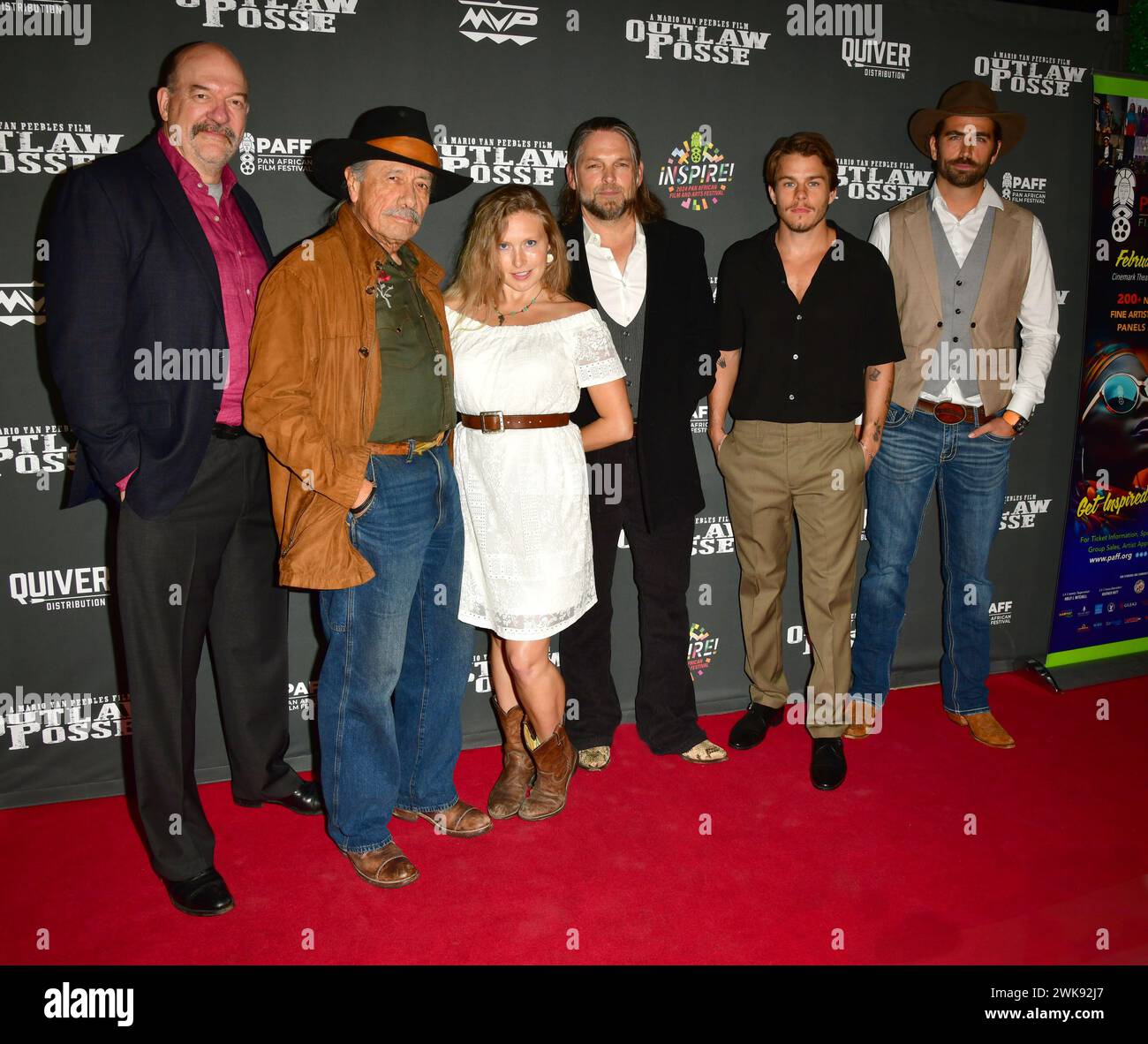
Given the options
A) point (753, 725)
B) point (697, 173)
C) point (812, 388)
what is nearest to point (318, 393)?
point (812, 388)

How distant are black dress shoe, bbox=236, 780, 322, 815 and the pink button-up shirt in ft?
4.54

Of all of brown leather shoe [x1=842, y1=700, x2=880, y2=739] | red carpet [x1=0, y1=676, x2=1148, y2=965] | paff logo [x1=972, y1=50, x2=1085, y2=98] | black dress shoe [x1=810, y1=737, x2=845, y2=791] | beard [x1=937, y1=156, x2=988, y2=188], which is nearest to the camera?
red carpet [x1=0, y1=676, x2=1148, y2=965]

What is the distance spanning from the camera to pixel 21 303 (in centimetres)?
311

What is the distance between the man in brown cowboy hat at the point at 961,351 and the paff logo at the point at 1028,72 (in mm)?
485

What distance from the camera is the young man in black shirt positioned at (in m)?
3.34

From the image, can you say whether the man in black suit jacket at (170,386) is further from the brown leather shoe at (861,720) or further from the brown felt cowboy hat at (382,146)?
the brown leather shoe at (861,720)

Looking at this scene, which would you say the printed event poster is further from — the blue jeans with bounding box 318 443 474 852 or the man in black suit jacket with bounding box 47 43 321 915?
the man in black suit jacket with bounding box 47 43 321 915

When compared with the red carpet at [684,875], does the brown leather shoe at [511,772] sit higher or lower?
higher

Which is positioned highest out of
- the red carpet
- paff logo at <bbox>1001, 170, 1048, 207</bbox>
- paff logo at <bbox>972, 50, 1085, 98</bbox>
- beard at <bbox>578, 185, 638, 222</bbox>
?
paff logo at <bbox>972, 50, 1085, 98</bbox>

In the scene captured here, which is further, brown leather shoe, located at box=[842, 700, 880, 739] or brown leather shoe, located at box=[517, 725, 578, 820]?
brown leather shoe, located at box=[842, 700, 880, 739]

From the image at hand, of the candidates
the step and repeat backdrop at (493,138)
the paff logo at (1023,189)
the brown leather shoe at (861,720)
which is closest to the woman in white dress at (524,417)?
the step and repeat backdrop at (493,138)

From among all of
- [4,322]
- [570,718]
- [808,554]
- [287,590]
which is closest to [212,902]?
[287,590]

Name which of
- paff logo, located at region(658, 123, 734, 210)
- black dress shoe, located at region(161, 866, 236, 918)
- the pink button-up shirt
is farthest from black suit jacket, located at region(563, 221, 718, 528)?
black dress shoe, located at region(161, 866, 236, 918)

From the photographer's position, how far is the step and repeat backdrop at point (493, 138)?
3.08m
